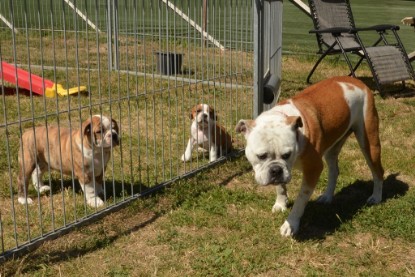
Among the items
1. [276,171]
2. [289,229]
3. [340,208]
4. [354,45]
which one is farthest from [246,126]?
[354,45]

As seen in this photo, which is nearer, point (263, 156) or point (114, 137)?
point (263, 156)

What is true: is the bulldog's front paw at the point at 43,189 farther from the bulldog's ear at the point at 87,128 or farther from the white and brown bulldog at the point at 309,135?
the white and brown bulldog at the point at 309,135

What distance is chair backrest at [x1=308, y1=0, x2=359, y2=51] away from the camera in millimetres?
9078

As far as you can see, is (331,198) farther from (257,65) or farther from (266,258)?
(257,65)

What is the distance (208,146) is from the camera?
221 inches

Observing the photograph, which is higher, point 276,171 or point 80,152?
point 276,171

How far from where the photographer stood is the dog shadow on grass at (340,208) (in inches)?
161

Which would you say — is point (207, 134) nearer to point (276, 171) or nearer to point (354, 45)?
point (276, 171)

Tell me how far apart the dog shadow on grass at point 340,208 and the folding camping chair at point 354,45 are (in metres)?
3.28

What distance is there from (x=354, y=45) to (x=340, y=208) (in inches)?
201

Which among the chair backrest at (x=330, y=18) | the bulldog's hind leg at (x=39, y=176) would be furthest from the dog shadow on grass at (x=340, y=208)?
the chair backrest at (x=330, y=18)

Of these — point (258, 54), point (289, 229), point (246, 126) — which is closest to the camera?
point (246, 126)

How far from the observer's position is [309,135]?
150 inches

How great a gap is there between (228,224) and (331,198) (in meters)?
0.98
